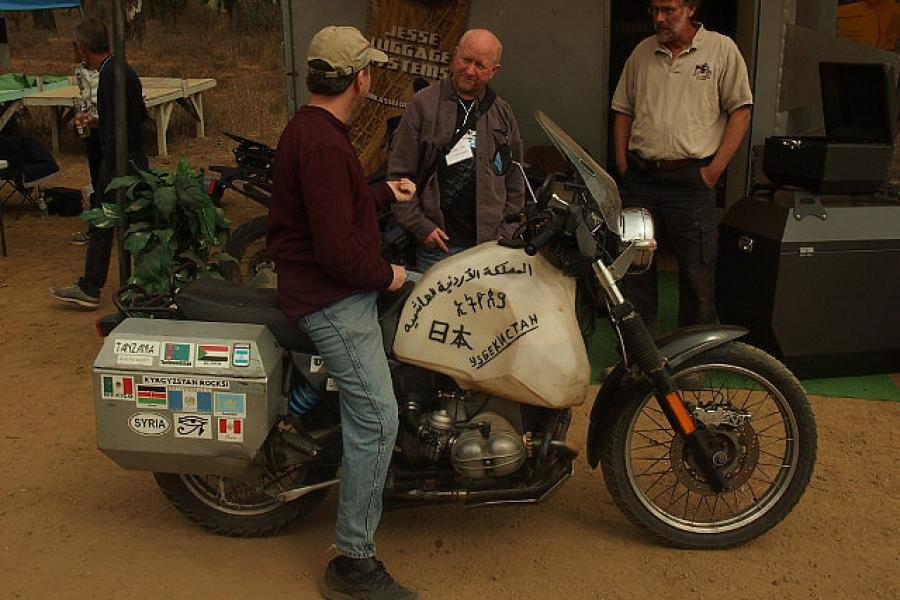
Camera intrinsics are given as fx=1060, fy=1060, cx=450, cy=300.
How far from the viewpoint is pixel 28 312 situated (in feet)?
22.3

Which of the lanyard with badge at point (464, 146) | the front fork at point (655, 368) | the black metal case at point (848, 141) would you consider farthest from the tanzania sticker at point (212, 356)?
the black metal case at point (848, 141)

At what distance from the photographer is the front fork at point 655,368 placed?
3.40 m


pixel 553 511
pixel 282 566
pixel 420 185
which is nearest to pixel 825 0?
pixel 420 185

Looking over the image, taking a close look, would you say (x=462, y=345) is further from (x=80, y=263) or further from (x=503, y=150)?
(x=80, y=263)

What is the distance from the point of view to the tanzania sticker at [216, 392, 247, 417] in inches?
133

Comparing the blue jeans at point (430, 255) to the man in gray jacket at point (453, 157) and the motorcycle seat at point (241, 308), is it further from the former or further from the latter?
the motorcycle seat at point (241, 308)

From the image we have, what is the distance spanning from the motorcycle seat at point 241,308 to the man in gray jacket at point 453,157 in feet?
3.65

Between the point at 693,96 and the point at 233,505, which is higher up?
the point at 693,96

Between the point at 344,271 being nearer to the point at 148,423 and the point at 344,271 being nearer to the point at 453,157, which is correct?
the point at 148,423

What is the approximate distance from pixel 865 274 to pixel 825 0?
414 centimetres

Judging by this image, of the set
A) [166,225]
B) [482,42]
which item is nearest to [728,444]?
[482,42]

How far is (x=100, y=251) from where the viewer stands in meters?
6.73

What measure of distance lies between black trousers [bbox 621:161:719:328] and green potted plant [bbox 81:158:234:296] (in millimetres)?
1997

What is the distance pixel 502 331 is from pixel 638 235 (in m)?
0.54
